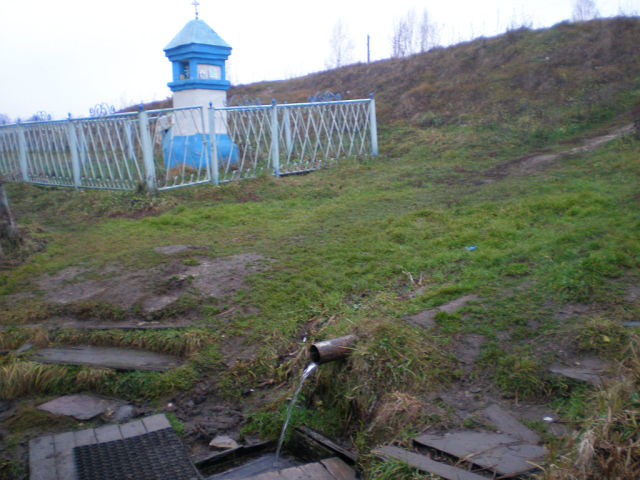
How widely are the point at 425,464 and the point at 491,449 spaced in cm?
39

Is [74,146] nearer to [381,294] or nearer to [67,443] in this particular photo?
[381,294]

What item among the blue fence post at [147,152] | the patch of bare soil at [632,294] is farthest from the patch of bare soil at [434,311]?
the blue fence post at [147,152]

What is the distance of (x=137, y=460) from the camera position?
125 inches

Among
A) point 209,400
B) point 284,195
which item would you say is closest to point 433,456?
point 209,400

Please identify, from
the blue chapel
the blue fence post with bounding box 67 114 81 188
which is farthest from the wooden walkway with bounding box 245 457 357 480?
the blue fence post with bounding box 67 114 81 188

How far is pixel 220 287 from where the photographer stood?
5.38 m

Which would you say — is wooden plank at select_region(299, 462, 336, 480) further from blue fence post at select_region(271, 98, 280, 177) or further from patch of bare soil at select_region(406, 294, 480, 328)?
blue fence post at select_region(271, 98, 280, 177)

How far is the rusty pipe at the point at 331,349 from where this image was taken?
3.56 metres

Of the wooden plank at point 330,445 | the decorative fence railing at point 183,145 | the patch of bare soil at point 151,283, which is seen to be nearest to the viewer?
the wooden plank at point 330,445

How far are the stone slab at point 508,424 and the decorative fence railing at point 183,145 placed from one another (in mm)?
8046

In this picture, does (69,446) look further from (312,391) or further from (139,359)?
(312,391)

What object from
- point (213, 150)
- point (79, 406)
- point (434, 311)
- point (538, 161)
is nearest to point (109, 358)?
point (79, 406)

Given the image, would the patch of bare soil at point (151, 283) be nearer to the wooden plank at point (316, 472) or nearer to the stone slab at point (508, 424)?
the wooden plank at point (316, 472)

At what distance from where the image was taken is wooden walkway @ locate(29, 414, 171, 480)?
3025 mm
